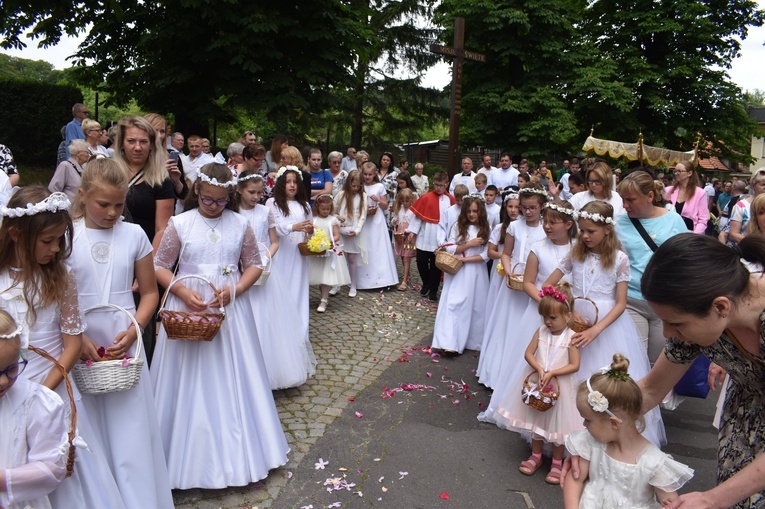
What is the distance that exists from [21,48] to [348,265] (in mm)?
12248

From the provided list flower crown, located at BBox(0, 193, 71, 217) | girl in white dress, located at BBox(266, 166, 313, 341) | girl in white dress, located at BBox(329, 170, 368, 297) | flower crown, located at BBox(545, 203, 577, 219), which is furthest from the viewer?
girl in white dress, located at BBox(329, 170, 368, 297)

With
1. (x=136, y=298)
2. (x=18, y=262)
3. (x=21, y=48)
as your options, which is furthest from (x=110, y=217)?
(x=21, y=48)

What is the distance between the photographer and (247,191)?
6305mm

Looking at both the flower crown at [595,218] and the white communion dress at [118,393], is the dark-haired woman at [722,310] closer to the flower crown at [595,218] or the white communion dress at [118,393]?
the flower crown at [595,218]

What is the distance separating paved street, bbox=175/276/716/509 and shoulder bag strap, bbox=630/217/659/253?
1.74m

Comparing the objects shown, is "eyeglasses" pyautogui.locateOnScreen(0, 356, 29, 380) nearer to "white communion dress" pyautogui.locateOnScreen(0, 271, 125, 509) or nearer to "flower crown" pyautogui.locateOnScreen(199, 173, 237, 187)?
"white communion dress" pyautogui.locateOnScreen(0, 271, 125, 509)

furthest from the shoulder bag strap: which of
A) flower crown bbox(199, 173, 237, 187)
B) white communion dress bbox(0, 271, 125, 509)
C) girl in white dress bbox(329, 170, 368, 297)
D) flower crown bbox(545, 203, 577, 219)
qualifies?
girl in white dress bbox(329, 170, 368, 297)

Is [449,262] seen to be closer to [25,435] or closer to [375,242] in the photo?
[375,242]

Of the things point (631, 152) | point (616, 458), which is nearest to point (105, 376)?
point (616, 458)

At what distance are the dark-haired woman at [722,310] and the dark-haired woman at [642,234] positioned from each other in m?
3.00

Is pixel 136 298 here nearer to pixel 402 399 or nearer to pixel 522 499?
pixel 402 399

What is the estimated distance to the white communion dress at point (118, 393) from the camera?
11.2 feet

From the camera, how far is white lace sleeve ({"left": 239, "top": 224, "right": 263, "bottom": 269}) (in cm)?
466

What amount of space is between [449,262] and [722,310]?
5524mm
